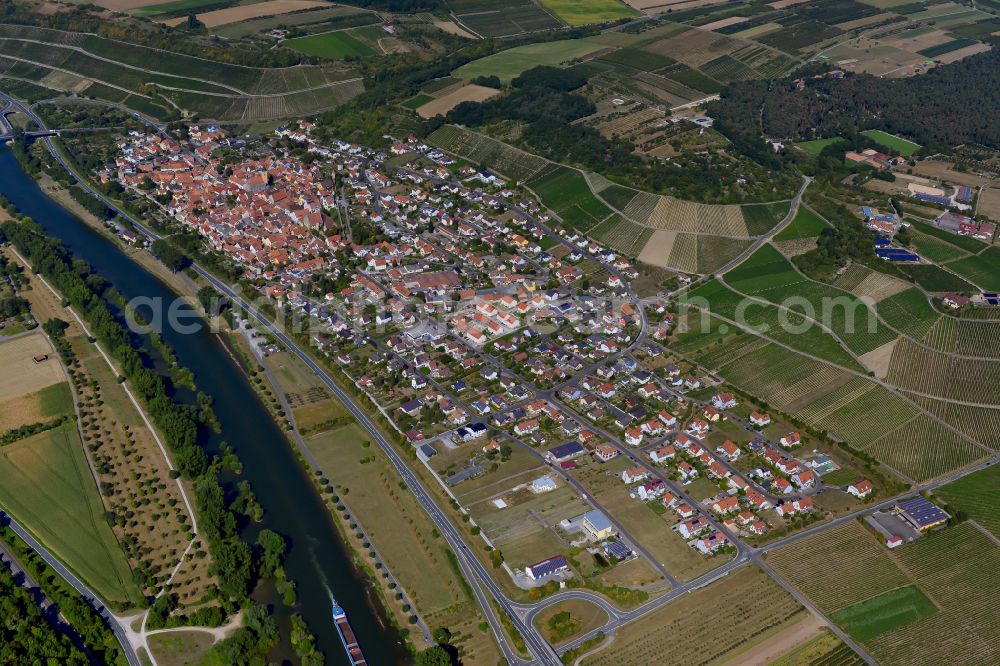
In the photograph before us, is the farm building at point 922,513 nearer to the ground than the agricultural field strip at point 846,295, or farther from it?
nearer to the ground

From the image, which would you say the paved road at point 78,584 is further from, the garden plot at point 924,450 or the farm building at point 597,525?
the garden plot at point 924,450

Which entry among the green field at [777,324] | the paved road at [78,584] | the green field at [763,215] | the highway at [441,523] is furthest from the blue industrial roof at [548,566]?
the green field at [763,215]

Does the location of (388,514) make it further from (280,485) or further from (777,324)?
(777,324)

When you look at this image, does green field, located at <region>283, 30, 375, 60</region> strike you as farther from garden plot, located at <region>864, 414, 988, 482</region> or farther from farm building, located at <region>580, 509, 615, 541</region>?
garden plot, located at <region>864, 414, 988, 482</region>

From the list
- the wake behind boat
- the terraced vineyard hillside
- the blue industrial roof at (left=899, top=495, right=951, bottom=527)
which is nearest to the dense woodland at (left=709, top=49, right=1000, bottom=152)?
the terraced vineyard hillside

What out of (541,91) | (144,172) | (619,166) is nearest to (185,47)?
(144,172)

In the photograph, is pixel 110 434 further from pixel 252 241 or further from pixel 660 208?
pixel 660 208
